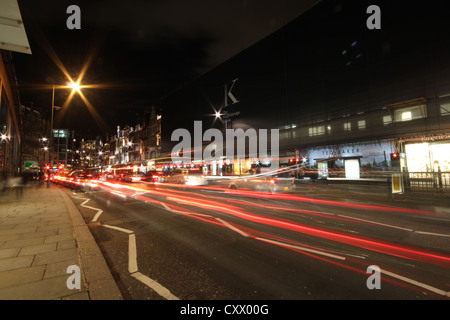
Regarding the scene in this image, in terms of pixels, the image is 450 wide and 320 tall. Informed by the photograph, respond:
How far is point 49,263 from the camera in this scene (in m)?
3.97

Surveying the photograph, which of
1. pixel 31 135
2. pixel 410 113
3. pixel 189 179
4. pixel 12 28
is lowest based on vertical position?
pixel 189 179

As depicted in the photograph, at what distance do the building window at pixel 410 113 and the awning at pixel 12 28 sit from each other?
2692 cm

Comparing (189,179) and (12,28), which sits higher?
(12,28)

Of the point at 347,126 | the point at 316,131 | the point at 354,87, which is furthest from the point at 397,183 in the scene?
the point at 316,131

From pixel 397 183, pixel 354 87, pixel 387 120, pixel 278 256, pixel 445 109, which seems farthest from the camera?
pixel 354 87

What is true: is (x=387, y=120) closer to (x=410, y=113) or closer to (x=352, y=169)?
(x=410, y=113)

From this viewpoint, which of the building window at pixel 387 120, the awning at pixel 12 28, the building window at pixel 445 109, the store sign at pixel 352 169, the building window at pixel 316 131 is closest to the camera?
the awning at pixel 12 28

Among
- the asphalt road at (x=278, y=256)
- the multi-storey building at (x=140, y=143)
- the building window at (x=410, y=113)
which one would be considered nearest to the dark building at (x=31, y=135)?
the multi-storey building at (x=140, y=143)

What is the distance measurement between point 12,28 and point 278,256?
8.57 meters

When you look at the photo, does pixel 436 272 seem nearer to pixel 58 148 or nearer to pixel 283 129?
pixel 283 129

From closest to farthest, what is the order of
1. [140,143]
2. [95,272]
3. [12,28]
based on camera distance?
[95,272]
[12,28]
[140,143]

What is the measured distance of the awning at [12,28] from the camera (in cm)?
512

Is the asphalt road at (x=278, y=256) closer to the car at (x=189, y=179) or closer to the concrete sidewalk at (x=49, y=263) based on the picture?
the concrete sidewalk at (x=49, y=263)
